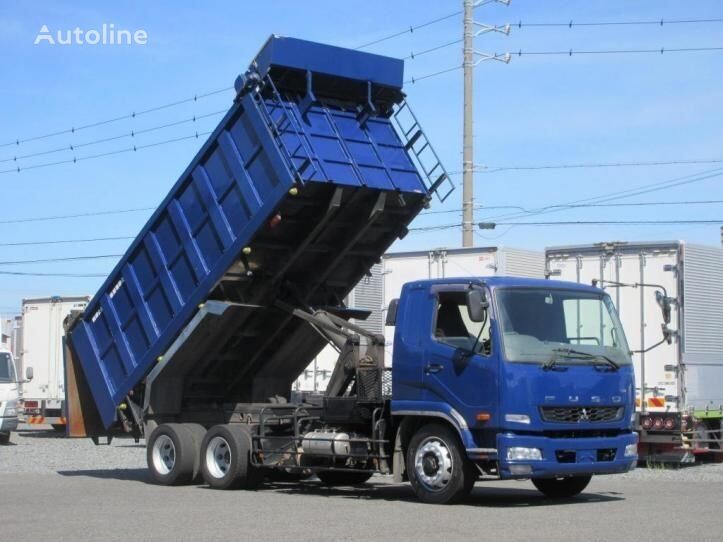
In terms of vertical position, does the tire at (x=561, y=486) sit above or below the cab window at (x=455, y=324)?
below

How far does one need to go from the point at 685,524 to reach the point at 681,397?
8.70 metres

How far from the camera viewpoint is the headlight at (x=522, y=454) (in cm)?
1283

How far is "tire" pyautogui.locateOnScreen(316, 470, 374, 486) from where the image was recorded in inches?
645

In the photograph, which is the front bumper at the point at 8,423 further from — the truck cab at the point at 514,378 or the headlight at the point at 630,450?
the headlight at the point at 630,450

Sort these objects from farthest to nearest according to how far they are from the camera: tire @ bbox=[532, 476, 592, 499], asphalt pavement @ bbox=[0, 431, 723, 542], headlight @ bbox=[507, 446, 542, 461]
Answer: tire @ bbox=[532, 476, 592, 499] → headlight @ bbox=[507, 446, 542, 461] → asphalt pavement @ bbox=[0, 431, 723, 542]

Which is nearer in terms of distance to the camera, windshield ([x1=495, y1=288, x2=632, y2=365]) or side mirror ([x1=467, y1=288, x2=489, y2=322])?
side mirror ([x1=467, y1=288, x2=489, y2=322])

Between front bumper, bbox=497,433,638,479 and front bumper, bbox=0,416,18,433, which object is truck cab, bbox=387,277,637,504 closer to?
front bumper, bbox=497,433,638,479

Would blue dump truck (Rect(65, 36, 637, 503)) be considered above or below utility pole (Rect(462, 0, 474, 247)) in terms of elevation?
below

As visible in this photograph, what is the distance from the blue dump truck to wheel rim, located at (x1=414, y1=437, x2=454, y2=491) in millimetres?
22

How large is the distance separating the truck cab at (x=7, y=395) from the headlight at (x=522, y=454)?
1724 cm

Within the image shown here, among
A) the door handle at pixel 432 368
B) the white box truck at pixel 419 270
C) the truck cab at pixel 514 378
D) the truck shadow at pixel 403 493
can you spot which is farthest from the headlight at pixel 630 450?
the white box truck at pixel 419 270

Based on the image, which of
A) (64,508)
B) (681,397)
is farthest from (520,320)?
(681,397)

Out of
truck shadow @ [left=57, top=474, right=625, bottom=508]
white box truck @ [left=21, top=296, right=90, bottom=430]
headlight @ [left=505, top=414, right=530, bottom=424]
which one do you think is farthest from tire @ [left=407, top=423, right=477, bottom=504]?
white box truck @ [left=21, top=296, right=90, bottom=430]

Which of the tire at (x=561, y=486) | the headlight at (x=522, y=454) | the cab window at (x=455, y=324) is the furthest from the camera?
the tire at (x=561, y=486)
